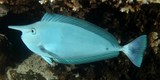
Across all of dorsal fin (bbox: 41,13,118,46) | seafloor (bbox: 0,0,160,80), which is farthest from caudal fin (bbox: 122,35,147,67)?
seafloor (bbox: 0,0,160,80)

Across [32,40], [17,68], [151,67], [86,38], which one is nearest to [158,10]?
[151,67]

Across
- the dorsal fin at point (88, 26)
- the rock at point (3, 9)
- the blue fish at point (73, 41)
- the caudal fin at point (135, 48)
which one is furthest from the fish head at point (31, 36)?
the rock at point (3, 9)

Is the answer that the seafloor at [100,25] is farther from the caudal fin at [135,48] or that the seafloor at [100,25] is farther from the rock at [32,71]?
the caudal fin at [135,48]

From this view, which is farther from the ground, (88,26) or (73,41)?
(88,26)

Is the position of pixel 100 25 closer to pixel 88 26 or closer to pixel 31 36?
pixel 88 26

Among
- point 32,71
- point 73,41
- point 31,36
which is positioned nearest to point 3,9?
point 32,71

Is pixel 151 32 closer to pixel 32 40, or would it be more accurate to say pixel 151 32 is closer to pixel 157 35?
pixel 157 35
